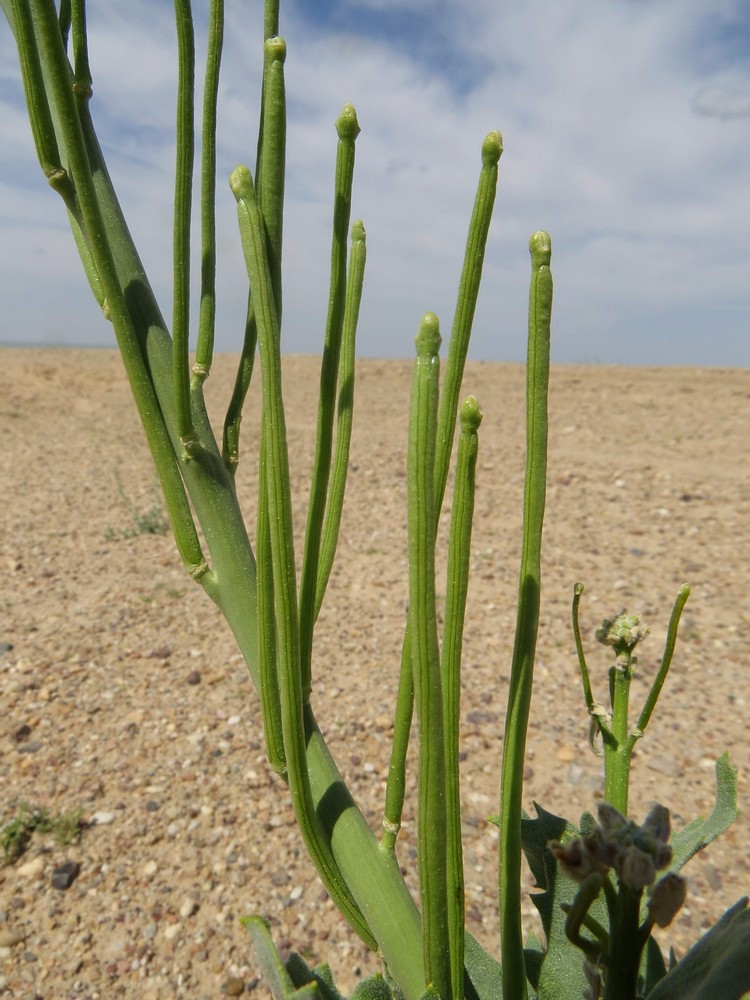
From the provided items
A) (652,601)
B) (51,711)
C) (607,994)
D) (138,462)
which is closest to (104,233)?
(607,994)

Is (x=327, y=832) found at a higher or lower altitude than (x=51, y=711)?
higher

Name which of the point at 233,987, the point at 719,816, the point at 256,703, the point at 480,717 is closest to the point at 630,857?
the point at 719,816

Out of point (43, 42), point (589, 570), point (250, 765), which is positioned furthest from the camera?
point (589, 570)

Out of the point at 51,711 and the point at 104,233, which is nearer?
the point at 104,233

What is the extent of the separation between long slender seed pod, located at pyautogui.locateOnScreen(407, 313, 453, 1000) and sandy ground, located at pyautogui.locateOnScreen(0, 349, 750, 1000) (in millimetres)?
1056

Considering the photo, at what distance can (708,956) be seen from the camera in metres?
0.48

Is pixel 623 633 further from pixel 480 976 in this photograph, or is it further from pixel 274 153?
pixel 274 153

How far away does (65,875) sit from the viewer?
159cm

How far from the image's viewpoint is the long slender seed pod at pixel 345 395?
68cm

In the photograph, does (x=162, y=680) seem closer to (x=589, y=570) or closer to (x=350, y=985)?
(x=350, y=985)

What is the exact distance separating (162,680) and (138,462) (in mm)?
3261

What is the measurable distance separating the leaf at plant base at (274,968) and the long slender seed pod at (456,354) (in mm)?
120

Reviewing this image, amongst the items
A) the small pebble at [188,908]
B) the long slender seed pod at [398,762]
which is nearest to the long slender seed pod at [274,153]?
the long slender seed pod at [398,762]

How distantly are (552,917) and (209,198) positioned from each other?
672mm
